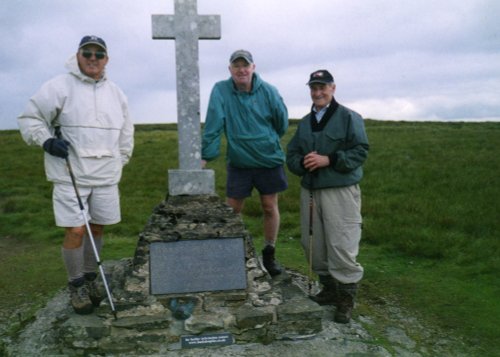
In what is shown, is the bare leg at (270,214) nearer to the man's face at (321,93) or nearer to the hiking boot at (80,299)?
the man's face at (321,93)

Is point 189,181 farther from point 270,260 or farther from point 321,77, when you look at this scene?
point 321,77

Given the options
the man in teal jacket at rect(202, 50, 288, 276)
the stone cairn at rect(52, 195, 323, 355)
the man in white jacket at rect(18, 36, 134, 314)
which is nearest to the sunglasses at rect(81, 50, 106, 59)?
the man in white jacket at rect(18, 36, 134, 314)

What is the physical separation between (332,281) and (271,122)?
2.00 metres

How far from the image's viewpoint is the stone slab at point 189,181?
18.0 feet

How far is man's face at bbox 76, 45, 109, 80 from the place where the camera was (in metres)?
5.17

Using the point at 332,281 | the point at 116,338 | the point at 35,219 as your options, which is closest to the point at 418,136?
the point at 35,219

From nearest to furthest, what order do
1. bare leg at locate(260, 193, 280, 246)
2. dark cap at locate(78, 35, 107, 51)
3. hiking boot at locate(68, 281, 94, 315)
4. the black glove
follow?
the black glove
dark cap at locate(78, 35, 107, 51)
hiking boot at locate(68, 281, 94, 315)
bare leg at locate(260, 193, 280, 246)

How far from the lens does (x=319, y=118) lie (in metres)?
5.63

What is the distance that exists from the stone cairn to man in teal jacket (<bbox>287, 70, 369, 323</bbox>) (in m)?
0.54

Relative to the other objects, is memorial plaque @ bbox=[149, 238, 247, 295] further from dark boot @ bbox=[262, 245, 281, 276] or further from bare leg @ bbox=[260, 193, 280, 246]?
dark boot @ bbox=[262, 245, 281, 276]

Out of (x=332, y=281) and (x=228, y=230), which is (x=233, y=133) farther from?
(x=332, y=281)

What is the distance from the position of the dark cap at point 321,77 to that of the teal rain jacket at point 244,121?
62 cm

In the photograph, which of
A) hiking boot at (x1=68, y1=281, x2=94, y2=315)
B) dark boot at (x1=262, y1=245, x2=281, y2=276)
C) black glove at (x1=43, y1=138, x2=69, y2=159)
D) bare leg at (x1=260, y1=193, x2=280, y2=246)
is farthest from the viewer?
dark boot at (x1=262, y1=245, x2=281, y2=276)

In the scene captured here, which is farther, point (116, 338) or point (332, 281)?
point (332, 281)
